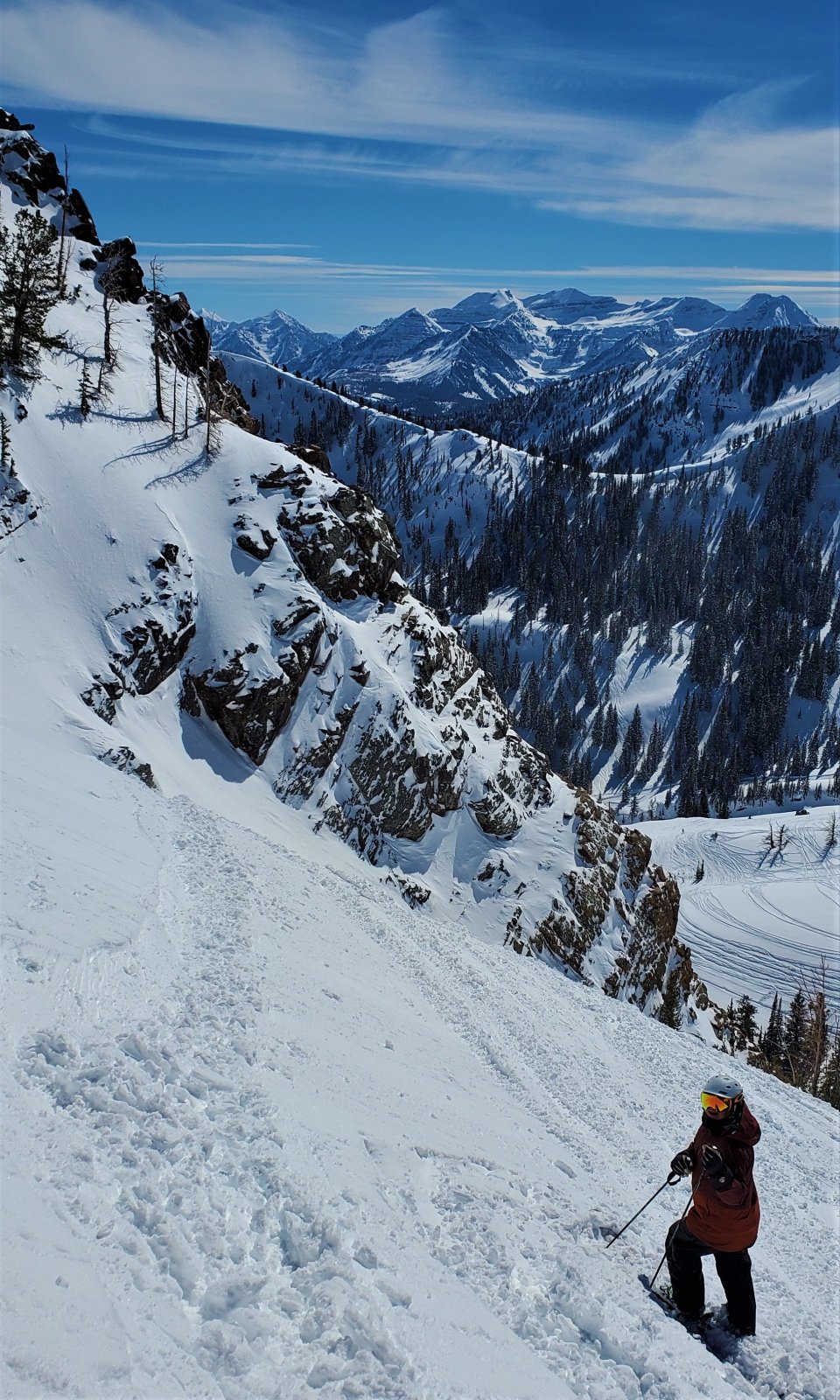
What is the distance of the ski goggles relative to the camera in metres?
8.18

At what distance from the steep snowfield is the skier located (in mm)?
84079

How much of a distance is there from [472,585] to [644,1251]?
19261 centimetres

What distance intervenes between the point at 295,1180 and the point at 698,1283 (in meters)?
5.11

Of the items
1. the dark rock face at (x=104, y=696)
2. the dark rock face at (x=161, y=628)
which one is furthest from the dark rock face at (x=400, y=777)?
the dark rock face at (x=104, y=696)

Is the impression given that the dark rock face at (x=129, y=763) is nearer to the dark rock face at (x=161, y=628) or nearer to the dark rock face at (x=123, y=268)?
the dark rock face at (x=161, y=628)

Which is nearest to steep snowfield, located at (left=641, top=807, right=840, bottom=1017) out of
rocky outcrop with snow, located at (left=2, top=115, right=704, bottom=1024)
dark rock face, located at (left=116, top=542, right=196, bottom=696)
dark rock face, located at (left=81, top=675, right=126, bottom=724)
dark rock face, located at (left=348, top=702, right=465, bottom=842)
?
rocky outcrop with snow, located at (left=2, top=115, right=704, bottom=1024)

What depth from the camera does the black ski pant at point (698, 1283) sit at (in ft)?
27.5

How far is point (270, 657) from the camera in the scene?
3406 centimetres

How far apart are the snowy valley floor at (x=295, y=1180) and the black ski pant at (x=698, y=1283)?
329mm

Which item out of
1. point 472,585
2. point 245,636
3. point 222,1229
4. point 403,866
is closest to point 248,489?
point 245,636

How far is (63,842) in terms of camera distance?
13.8m

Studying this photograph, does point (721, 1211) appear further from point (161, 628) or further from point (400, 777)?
point (400, 777)

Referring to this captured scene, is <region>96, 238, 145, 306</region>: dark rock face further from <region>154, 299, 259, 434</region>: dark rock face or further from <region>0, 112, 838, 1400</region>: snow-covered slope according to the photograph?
<region>0, 112, 838, 1400</region>: snow-covered slope

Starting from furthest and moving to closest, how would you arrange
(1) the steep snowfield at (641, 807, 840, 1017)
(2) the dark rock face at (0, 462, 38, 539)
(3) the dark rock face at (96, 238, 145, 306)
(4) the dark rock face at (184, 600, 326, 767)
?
(1) the steep snowfield at (641, 807, 840, 1017) < (3) the dark rock face at (96, 238, 145, 306) < (4) the dark rock face at (184, 600, 326, 767) < (2) the dark rock face at (0, 462, 38, 539)
